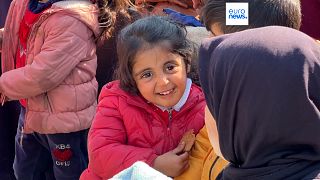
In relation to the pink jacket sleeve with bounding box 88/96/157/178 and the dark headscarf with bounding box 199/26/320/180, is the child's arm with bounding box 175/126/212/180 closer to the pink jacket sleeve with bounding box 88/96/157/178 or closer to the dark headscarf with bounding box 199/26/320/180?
the pink jacket sleeve with bounding box 88/96/157/178

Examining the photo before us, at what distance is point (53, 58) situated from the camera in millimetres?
2461

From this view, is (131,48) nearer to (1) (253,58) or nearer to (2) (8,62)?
(1) (253,58)

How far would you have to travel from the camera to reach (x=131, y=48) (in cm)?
196

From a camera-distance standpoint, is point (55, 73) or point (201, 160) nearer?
point (201, 160)

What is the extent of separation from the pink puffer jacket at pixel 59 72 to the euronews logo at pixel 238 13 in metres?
0.99

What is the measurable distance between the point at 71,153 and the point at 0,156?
3.09 feet

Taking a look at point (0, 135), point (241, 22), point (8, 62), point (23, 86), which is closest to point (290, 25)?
point (241, 22)

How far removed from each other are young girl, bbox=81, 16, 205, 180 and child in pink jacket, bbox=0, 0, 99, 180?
1.94 ft

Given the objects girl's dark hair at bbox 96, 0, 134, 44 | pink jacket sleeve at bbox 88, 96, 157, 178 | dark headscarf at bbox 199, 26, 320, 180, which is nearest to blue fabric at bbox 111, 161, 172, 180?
dark headscarf at bbox 199, 26, 320, 180

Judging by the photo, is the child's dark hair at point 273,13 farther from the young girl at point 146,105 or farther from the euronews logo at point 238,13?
the young girl at point 146,105

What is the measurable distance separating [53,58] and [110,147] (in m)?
0.76

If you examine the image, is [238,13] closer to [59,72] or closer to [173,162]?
[173,162]

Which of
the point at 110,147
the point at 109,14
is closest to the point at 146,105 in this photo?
the point at 110,147

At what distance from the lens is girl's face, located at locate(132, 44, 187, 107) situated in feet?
6.30
